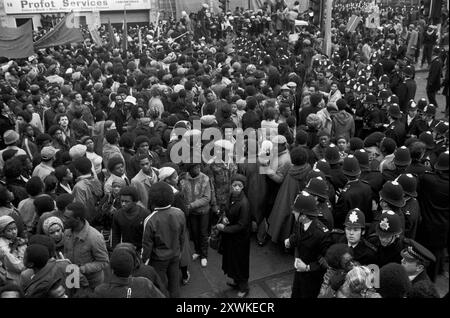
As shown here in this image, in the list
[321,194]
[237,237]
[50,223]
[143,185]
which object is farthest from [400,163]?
[50,223]

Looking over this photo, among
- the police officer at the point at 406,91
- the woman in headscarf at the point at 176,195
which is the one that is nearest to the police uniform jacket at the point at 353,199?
the woman in headscarf at the point at 176,195

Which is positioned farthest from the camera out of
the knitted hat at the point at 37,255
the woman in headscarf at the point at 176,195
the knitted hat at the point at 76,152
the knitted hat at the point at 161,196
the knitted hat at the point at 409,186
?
the knitted hat at the point at 76,152

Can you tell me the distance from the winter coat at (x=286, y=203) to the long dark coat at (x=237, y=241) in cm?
76

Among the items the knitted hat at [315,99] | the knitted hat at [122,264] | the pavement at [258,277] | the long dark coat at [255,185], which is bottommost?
the pavement at [258,277]

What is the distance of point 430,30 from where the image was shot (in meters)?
15.2

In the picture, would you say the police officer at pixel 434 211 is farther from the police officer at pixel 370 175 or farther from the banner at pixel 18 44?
the banner at pixel 18 44

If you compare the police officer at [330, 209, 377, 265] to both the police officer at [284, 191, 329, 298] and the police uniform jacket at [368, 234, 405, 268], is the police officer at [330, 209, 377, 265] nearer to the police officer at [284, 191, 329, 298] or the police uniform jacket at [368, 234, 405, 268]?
the police uniform jacket at [368, 234, 405, 268]

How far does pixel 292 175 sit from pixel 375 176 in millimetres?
979

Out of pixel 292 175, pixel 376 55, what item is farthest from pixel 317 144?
pixel 376 55

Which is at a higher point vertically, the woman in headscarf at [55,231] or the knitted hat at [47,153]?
the knitted hat at [47,153]

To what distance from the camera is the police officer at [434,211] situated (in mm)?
4715

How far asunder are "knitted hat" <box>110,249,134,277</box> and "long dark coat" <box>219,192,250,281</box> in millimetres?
1710
